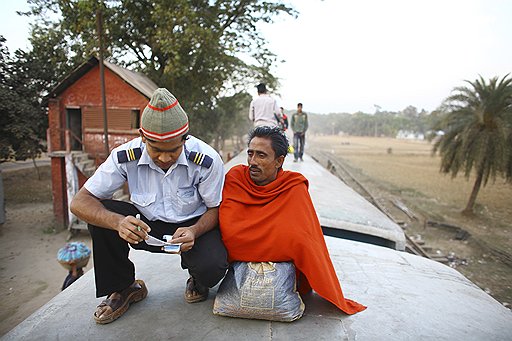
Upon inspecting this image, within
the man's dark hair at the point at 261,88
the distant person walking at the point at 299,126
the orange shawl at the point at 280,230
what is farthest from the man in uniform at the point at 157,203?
the distant person walking at the point at 299,126

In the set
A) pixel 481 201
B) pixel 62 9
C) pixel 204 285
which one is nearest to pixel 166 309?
pixel 204 285

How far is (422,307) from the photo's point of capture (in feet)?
7.99

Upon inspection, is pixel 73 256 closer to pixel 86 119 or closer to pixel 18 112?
pixel 18 112

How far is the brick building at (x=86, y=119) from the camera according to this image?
435 inches

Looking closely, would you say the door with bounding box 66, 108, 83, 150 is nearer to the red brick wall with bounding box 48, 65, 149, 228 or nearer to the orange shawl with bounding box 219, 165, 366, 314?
the red brick wall with bounding box 48, 65, 149, 228

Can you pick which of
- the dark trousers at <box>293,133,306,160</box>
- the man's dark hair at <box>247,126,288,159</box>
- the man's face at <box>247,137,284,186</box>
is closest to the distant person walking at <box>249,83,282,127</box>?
the dark trousers at <box>293,133,306,160</box>

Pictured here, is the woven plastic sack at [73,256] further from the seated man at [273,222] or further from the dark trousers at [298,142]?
the dark trousers at [298,142]

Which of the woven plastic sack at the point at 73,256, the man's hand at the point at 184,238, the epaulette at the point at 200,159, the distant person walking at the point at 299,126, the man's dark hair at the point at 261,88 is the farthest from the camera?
the distant person walking at the point at 299,126

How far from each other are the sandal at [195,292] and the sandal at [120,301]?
A: 335 millimetres

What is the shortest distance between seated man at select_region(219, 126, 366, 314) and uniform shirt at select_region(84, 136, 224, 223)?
0.16 m

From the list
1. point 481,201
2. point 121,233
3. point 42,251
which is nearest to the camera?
point 121,233

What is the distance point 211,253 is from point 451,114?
543 inches

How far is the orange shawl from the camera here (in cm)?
215

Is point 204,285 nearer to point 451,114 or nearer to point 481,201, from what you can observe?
point 451,114
